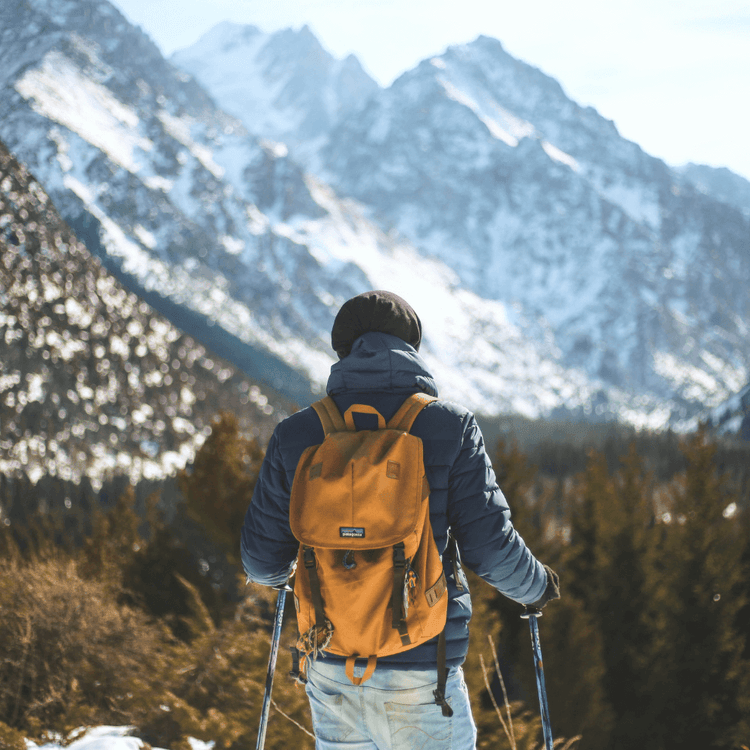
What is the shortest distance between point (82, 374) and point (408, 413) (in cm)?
11949

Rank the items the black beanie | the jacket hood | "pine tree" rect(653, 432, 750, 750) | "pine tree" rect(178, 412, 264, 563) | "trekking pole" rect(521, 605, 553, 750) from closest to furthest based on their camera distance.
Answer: the jacket hood, the black beanie, "trekking pole" rect(521, 605, 553, 750), "pine tree" rect(653, 432, 750, 750), "pine tree" rect(178, 412, 264, 563)

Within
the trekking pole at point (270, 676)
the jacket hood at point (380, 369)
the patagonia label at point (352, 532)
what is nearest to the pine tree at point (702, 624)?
the trekking pole at point (270, 676)

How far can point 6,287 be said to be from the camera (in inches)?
4318

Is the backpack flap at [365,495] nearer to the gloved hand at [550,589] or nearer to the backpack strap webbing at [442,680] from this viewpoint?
the backpack strap webbing at [442,680]

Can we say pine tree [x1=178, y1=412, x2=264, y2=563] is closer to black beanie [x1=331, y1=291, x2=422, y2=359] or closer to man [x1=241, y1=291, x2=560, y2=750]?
man [x1=241, y1=291, x2=560, y2=750]

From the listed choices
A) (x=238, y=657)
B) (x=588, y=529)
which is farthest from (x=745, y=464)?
(x=238, y=657)

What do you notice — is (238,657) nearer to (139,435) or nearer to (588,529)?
(588,529)

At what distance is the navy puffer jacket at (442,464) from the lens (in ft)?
9.16

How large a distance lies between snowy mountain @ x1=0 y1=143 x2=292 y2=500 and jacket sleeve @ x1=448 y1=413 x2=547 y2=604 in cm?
8547

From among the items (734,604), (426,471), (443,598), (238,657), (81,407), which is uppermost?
(734,604)

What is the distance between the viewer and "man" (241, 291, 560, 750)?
2.78 metres

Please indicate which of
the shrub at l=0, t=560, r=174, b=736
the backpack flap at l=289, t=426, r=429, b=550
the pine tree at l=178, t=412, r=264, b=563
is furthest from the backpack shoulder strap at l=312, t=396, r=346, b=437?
the pine tree at l=178, t=412, r=264, b=563

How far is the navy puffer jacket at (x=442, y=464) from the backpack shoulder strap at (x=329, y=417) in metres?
0.04

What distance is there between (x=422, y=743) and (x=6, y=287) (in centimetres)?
12271
